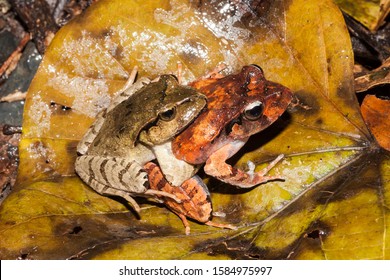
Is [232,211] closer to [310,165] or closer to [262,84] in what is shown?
[310,165]

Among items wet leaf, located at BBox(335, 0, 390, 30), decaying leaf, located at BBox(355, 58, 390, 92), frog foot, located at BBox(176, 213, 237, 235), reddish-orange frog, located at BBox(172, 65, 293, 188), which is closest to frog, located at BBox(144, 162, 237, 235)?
frog foot, located at BBox(176, 213, 237, 235)

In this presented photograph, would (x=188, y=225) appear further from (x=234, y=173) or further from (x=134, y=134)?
(x=134, y=134)

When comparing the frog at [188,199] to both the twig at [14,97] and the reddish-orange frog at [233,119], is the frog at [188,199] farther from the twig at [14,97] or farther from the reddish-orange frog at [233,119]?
the twig at [14,97]

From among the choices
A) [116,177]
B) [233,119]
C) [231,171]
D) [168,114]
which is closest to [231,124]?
[233,119]

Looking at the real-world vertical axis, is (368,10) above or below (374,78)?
above

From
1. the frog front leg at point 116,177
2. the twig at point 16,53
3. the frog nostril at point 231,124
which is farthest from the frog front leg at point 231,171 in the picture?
the twig at point 16,53

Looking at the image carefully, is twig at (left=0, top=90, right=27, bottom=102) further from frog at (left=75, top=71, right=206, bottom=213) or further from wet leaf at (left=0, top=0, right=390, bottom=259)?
frog at (left=75, top=71, right=206, bottom=213)
